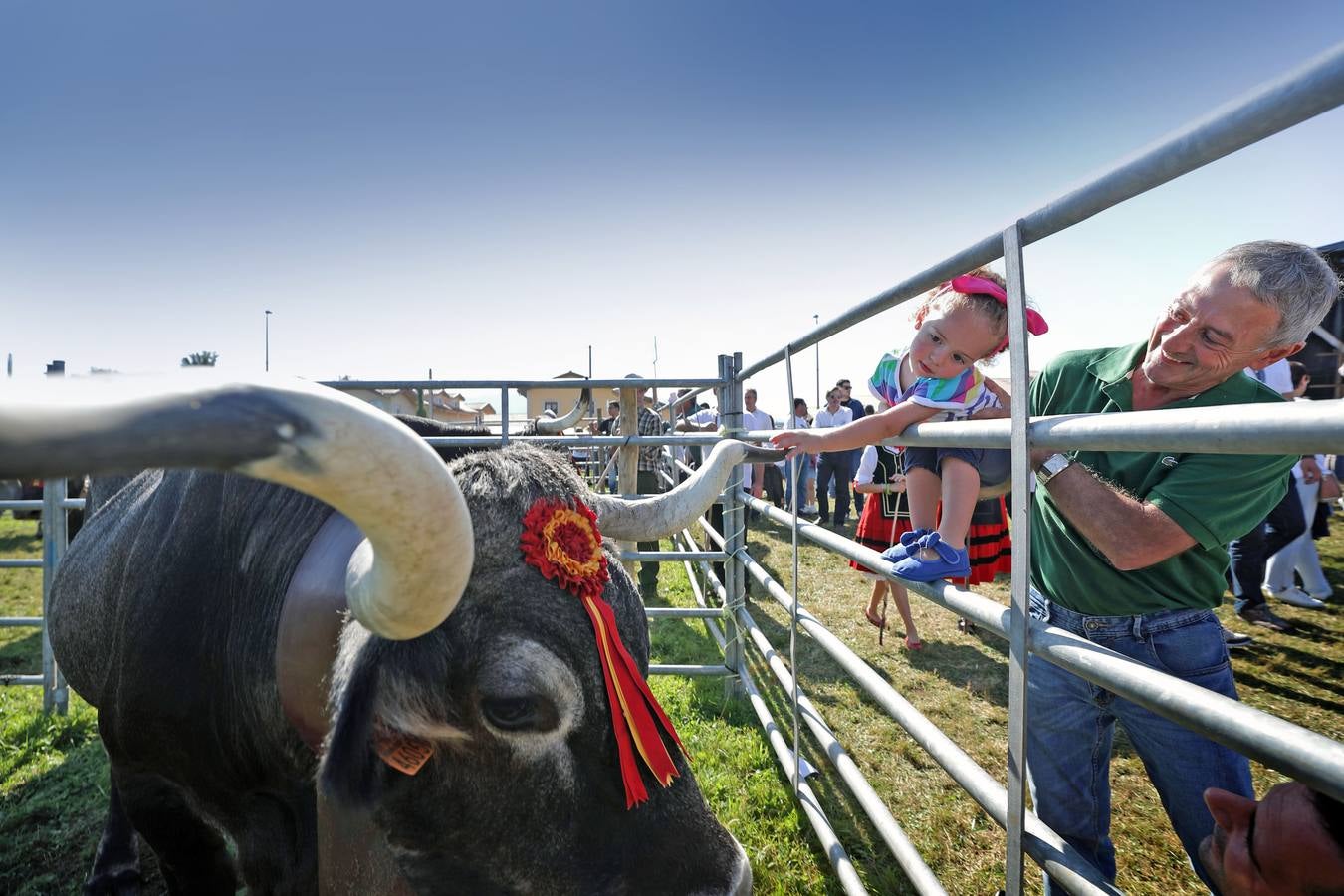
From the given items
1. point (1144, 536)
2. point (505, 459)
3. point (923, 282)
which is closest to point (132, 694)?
point (505, 459)

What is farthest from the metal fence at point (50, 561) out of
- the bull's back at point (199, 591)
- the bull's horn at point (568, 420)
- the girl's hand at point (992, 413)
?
the girl's hand at point (992, 413)

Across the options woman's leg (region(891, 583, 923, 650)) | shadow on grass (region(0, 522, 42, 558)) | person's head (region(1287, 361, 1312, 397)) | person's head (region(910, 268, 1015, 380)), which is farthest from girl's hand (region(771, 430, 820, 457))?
shadow on grass (region(0, 522, 42, 558))

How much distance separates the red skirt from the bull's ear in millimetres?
2983

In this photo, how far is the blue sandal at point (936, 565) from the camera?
1.80 m

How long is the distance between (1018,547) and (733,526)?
322cm

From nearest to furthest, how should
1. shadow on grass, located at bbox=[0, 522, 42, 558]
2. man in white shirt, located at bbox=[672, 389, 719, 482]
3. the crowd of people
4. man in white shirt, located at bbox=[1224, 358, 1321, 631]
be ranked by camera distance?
the crowd of people < man in white shirt, located at bbox=[1224, 358, 1321, 631] < man in white shirt, located at bbox=[672, 389, 719, 482] < shadow on grass, located at bbox=[0, 522, 42, 558]

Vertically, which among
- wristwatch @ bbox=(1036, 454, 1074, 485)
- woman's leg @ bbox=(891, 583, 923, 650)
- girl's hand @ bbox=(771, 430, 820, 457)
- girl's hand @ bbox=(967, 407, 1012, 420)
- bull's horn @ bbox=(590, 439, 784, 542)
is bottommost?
woman's leg @ bbox=(891, 583, 923, 650)

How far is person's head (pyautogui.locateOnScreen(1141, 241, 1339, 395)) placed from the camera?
1.31m

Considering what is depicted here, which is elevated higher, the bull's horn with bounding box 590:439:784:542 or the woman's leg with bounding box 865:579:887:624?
the bull's horn with bounding box 590:439:784:542

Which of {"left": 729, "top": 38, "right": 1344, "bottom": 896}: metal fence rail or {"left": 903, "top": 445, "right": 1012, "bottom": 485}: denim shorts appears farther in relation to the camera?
{"left": 903, "top": 445, "right": 1012, "bottom": 485}: denim shorts

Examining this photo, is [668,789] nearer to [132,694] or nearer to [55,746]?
[132,694]

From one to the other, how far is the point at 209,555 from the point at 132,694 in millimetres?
512

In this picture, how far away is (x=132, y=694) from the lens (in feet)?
7.09

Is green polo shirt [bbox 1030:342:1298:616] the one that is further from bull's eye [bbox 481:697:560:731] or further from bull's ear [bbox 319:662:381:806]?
bull's ear [bbox 319:662:381:806]
